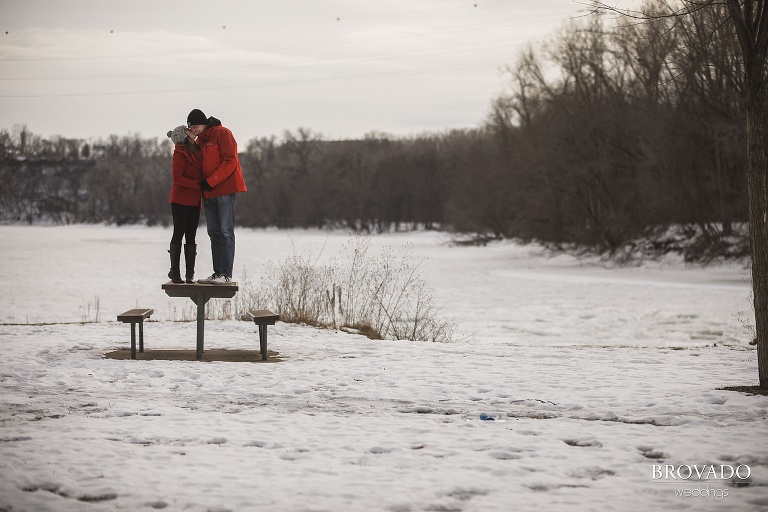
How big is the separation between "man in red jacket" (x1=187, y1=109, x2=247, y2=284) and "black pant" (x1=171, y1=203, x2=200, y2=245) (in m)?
0.28

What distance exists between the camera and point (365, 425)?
7.33 m

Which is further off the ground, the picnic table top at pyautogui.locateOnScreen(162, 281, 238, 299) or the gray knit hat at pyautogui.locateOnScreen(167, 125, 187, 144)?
the gray knit hat at pyautogui.locateOnScreen(167, 125, 187, 144)

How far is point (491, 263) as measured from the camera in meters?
43.6

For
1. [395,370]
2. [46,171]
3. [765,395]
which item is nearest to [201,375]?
[395,370]

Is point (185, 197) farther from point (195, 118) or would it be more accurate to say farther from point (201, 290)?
point (201, 290)

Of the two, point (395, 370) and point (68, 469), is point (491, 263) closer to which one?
point (395, 370)

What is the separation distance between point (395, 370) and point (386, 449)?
3660mm

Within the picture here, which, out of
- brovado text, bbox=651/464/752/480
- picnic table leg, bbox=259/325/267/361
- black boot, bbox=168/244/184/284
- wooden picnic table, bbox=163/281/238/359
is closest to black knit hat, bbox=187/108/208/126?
black boot, bbox=168/244/184/284

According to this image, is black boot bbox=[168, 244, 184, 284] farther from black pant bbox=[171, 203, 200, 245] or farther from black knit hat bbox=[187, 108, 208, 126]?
black knit hat bbox=[187, 108, 208, 126]

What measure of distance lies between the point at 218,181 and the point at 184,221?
0.87 m

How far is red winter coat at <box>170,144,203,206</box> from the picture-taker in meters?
10.7

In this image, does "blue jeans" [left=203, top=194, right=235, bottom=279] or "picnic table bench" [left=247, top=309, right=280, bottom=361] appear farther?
"blue jeans" [left=203, top=194, right=235, bottom=279]

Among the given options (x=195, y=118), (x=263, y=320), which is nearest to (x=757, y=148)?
(x=263, y=320)

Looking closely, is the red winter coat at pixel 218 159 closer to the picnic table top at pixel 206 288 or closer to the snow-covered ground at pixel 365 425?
the picnic table top at pixel 206 288
